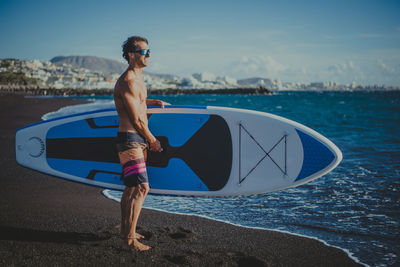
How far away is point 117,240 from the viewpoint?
3.26 metres

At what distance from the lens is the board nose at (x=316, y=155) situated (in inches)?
161

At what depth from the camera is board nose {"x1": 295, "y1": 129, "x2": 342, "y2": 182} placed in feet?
13.5

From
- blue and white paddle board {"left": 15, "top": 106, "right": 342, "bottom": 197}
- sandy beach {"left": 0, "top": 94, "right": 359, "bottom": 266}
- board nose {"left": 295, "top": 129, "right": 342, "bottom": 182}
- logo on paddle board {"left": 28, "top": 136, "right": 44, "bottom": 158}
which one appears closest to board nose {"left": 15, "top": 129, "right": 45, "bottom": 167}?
logo on paddle board {"left": 28, "top": 136, "right": 44, "bottom": 158}

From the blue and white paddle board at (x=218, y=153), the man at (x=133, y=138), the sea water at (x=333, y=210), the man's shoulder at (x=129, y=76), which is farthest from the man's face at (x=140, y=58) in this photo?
the sea water at (x=333, y=210)

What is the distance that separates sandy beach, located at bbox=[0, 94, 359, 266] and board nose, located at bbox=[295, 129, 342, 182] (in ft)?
3.07

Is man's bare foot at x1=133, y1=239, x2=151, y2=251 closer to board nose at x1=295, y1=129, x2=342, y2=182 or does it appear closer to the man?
the man

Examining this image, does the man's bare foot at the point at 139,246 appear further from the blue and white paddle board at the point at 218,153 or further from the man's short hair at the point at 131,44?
the man's short hair at the point at 131,44

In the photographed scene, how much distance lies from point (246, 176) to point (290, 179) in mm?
501

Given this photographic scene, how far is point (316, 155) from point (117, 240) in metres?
2.34

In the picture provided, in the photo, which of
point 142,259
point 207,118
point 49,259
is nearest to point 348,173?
point 207,118

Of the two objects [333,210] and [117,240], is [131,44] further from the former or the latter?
[333,210]

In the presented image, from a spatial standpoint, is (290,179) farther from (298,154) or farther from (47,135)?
(47,135)

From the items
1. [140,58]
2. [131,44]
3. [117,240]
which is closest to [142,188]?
[117,240]

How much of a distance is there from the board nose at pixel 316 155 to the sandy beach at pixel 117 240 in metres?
0.93
